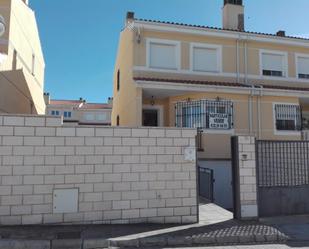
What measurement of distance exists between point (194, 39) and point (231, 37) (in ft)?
6.85

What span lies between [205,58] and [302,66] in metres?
5.95

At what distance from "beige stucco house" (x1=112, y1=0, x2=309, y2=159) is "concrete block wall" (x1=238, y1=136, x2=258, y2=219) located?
6859 mm

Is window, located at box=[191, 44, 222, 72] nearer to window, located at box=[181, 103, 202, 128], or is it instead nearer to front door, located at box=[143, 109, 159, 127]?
window, located at box=[181, 103, 202, 128]

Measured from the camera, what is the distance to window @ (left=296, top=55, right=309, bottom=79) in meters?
19.7

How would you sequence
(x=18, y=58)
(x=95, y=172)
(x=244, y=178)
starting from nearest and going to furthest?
1. (x=95, y=172)
2. (x=244, y=178)
3. (x=18, y=58)

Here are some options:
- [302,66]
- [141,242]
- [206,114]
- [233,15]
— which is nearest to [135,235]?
[141,242]

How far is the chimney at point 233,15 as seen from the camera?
20641 mm

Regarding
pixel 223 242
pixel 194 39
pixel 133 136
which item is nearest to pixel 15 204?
pixel 133 136

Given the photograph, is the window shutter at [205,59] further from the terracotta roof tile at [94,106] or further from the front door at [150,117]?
the terracotta roof tile at [94,106]

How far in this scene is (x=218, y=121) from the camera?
16656 millimetres

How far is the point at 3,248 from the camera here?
21.8ft

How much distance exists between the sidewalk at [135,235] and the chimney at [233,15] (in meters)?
14.7

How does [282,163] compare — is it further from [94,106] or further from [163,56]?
[94,106]

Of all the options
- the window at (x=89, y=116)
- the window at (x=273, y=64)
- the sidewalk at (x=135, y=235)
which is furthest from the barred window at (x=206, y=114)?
the window at (x=89, y=116)
